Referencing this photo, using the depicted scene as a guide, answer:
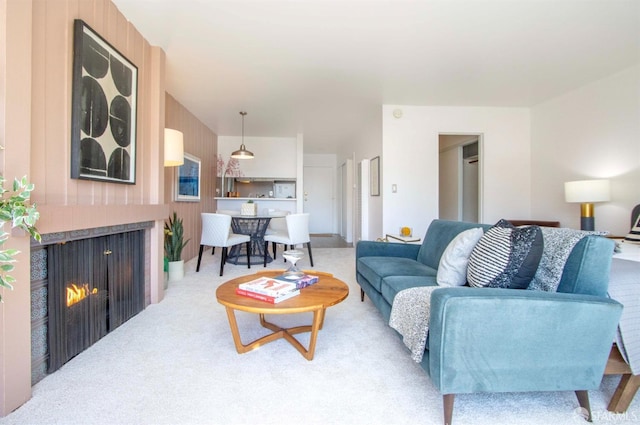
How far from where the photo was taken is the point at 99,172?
6.44 feet

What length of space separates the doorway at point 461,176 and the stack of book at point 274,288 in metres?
4.63

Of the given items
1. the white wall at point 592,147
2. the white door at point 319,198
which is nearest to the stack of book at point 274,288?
the white wall at point 592,147

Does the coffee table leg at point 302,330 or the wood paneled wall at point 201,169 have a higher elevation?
the wood paneled wall at point 201,169

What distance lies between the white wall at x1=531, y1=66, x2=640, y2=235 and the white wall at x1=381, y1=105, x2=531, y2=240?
0.20 m

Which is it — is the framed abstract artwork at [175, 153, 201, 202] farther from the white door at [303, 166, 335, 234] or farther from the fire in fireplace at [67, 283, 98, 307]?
the white door at [303, 166, 335, 234]

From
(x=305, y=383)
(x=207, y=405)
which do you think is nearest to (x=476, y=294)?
(x=305, y=383)

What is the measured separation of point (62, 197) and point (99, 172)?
32 cm

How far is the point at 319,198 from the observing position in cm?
868

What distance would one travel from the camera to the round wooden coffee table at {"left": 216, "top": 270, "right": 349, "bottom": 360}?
5.30ft

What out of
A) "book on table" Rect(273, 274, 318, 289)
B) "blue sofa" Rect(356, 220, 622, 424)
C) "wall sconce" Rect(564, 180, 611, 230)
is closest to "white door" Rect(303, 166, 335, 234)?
"wall sconce" Rect(564, 180, 611, 230)

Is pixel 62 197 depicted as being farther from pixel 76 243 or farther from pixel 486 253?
pixel 486 253

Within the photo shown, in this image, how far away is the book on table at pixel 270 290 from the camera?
171 cm

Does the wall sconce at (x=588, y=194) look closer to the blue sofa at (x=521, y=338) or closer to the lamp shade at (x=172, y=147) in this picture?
the blue sofa at (x=521, y=338)

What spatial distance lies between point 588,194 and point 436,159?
176 centimetres
